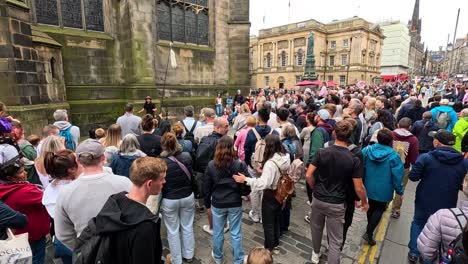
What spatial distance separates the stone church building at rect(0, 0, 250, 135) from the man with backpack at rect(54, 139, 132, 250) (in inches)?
246

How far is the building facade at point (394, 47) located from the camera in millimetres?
76812

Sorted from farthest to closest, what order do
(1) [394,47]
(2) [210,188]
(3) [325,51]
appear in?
1. (1) [394,47]
2. (3) [325,51]
3. (2) [210,188]

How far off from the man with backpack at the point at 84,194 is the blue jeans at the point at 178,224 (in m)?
1.22

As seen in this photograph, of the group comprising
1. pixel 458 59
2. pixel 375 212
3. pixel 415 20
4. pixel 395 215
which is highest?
pixel 415 20

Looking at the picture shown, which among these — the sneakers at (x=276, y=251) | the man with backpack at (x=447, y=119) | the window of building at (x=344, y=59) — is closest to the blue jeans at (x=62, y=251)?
the sneakers at (x=276, y=251)

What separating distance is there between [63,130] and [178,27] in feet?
32.6

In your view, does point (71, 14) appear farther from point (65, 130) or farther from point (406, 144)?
point (406, 144)

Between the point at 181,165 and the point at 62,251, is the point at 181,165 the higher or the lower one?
the higher one

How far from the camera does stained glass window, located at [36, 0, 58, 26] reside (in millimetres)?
9922

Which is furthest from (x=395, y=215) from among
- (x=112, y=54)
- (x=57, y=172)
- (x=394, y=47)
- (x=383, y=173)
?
(x=394, y=47)

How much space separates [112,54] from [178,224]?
11.1 metres

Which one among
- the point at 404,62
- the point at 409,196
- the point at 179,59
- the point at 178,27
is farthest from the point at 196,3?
the point at 404,62

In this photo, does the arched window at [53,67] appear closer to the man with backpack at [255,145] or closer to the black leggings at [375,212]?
the man with backpack at [255,145]

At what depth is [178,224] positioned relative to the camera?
361cm
